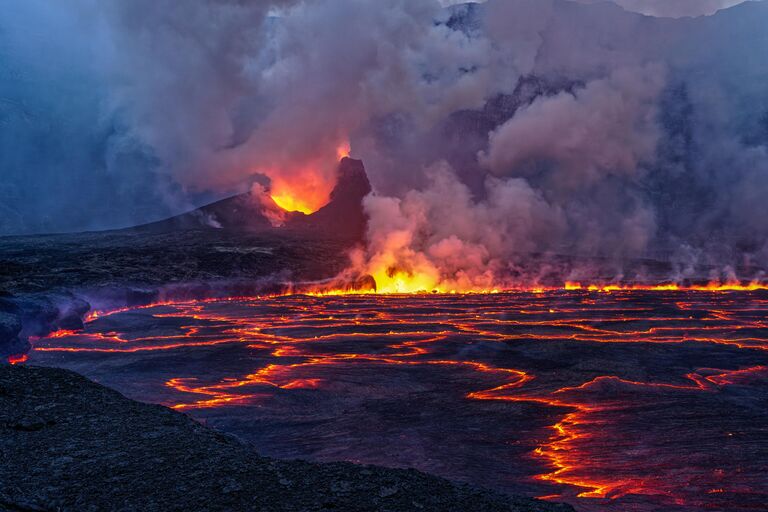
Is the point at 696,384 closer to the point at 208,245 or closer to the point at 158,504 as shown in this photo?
the point at 158,504

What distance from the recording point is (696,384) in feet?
59.7

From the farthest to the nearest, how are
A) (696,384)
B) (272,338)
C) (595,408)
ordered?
1. (272,338)
2. (696,384)
3. (595,408)

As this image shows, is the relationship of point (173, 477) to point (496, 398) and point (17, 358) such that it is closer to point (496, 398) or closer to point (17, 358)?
point (496, 398)

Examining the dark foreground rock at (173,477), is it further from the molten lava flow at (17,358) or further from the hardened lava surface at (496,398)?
the molten lava flow at (17,358)

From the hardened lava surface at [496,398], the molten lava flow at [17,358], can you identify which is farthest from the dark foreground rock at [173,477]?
the molten lava flow at [17,358]

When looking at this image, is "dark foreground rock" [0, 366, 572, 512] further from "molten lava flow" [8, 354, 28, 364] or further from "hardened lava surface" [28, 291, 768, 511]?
"molten lava flow" [8, 354, 28, 364]

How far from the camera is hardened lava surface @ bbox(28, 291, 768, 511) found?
10.4m

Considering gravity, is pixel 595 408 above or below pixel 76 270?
below

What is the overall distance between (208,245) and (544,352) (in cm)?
8975

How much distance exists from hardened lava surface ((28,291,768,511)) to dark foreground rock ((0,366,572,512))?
7.86ft

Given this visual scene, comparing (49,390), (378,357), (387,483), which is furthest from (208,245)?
(387,483)

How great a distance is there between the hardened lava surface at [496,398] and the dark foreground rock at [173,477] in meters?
2.39

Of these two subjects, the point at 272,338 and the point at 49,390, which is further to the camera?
the point at 272,338

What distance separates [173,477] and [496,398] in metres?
10.3
